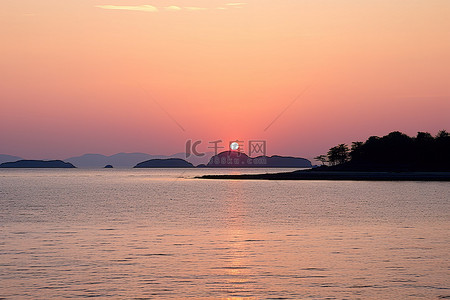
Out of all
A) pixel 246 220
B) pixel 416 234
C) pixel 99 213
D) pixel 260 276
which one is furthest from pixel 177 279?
pixel 99 213

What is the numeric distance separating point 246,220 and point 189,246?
21677mm

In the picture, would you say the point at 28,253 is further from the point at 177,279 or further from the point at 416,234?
the point at 416,234

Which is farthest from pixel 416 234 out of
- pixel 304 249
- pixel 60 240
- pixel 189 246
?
pixel 60 240

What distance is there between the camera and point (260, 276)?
91.2 feet

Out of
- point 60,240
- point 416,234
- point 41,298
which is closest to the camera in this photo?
point 41,298

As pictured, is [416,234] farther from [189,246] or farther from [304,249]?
→ [189,246]

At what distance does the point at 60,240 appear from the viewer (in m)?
41.2

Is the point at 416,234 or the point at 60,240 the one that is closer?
the point at 60,240

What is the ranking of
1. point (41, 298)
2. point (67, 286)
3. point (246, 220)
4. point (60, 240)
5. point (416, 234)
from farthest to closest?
1. point (246, 220)
2. point (416, 234)
3. point (60, 240)
4. point (67, 286)
5. point (41, 298)

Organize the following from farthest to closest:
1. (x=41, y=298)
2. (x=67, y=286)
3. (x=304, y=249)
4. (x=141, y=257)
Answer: (x=304, y=249) < (x=141, y=257) < (x=67, y=286) < (x=41, y=298)

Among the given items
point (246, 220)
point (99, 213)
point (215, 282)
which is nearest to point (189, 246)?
point (215, 282)

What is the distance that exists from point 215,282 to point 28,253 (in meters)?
12.5

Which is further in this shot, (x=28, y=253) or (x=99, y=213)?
(x=99, y=213)

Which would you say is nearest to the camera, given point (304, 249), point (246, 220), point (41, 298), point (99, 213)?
point (41, 298)
